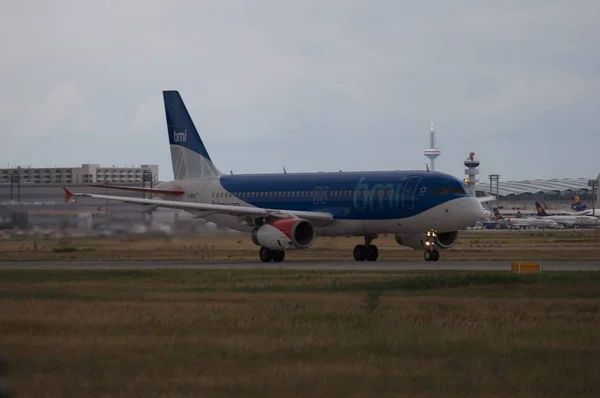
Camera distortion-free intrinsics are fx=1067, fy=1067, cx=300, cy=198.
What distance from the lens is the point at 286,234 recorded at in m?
44.1

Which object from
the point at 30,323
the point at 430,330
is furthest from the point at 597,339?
the point at 30,323

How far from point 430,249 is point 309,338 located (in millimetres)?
26661

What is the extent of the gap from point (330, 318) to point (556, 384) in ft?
26.4

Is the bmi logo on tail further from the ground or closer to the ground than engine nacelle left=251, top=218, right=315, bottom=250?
further from the ground

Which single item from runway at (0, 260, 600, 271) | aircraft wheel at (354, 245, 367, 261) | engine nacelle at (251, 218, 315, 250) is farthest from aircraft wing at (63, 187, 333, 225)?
runway at (0, 260, 600, 271)

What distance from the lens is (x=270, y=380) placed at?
1459 centimetres

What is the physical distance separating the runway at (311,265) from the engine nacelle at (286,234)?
812 millimetres

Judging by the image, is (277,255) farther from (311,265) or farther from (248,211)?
(311,265)

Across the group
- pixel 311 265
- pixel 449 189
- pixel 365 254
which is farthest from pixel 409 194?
pixel 311 265

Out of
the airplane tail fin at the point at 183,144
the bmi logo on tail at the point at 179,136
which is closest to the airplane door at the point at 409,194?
the airplane tail fin at the point at 183,144

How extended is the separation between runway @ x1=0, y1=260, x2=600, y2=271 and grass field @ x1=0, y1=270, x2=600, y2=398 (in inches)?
304

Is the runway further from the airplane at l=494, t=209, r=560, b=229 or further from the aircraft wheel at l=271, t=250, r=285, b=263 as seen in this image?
the airplane at l=494, t=209, r=560, b=229

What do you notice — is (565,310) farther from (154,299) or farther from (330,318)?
Result: (154,299)

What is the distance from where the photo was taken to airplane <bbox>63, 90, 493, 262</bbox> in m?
43.6
